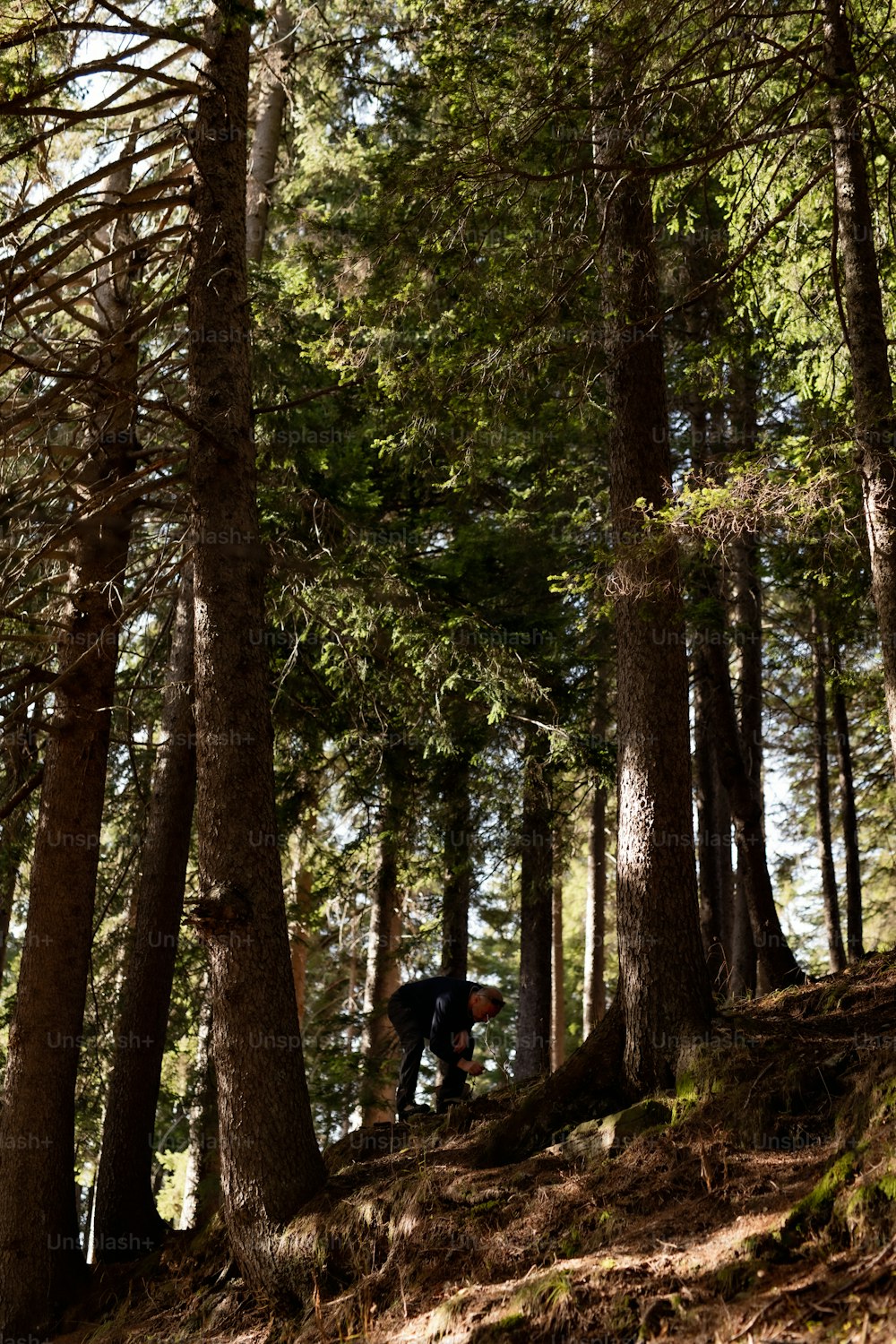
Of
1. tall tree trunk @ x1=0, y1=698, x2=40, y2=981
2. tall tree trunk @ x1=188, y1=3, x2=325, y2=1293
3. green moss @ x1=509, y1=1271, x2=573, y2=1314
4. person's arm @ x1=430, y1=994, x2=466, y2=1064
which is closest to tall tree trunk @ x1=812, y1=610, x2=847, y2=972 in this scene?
person's arm @ x1=430, y1=994, x2=466, y2=1064

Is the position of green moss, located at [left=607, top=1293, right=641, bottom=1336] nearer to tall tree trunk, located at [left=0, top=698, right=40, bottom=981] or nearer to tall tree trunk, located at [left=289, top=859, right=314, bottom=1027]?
tall tree trunk, located at [left=0, top=698, right=40, bottom=981]

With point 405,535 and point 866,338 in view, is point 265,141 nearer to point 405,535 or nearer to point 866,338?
point 405,535

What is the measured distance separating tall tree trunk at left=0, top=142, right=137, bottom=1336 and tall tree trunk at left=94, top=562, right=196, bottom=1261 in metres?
0.38

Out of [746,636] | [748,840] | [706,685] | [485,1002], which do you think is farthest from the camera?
[746,636]

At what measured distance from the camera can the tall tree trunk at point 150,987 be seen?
862cm

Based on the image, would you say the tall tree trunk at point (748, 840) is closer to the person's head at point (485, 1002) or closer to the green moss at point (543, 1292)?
the person's head at point (485, 1002)

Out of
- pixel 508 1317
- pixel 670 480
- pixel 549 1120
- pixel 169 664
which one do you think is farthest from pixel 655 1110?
pixel 169 664

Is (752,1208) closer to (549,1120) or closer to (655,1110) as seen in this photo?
(655,1110)

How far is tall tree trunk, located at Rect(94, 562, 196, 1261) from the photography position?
8625mm

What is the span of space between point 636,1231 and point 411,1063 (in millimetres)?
3926

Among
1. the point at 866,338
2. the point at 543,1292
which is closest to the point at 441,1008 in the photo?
the point at 543,1292

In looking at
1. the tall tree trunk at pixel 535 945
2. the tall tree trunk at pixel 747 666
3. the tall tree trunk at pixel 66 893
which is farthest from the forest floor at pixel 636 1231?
the tall tree trunk at pixel 747 666

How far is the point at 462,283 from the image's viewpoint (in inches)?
354

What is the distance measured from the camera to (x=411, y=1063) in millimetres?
9062
